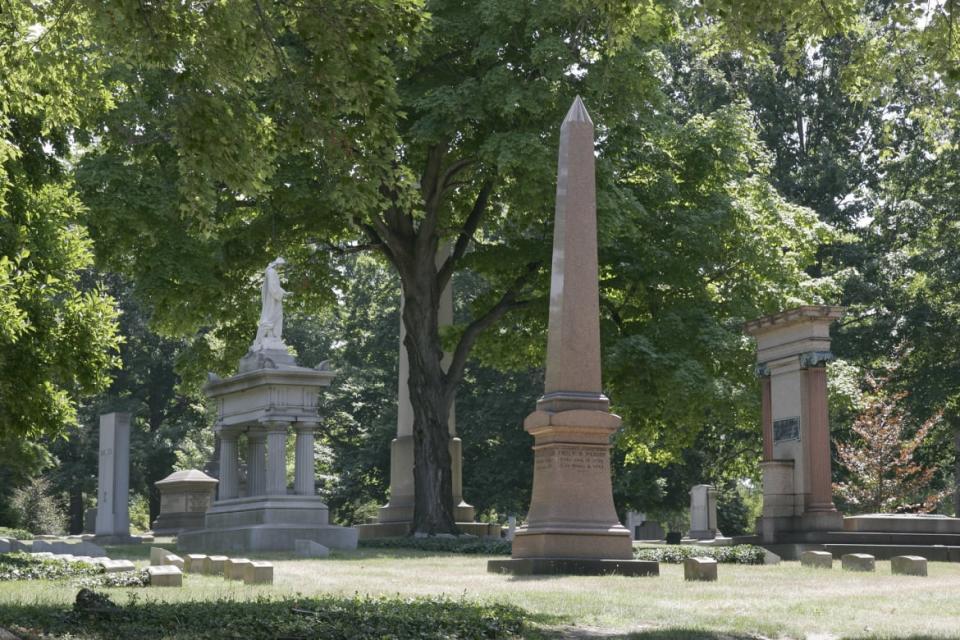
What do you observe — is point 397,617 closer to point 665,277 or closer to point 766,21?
point 766,21

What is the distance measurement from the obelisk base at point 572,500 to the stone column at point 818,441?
791cm

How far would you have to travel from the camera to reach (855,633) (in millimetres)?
9922

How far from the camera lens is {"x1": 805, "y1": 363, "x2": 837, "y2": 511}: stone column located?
77.9ft

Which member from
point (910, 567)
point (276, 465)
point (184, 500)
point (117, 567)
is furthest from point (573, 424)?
point (184, 500)

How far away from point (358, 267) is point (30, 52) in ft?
137

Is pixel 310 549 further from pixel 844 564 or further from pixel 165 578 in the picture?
pixel 844 564

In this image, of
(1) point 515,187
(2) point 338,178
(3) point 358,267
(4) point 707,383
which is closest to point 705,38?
(2) point 338,178

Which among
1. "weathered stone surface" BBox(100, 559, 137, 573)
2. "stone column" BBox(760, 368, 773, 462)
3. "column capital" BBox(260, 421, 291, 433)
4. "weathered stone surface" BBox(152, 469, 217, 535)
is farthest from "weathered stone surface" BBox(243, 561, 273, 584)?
"weathered stone surface" BBox(152, 469, 217, 535)

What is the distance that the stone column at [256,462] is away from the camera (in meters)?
27.0

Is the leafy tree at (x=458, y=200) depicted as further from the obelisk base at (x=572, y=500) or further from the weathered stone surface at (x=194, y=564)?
the weathered stone surface at (x=194, y=564)

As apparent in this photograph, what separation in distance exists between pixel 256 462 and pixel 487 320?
5.81 meters

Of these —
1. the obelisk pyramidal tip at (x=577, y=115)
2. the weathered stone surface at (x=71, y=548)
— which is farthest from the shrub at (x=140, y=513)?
the obelisk pyramidal tip at (x=577, y=115)

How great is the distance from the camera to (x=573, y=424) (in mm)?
16969

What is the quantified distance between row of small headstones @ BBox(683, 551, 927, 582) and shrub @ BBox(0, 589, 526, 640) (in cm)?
522
